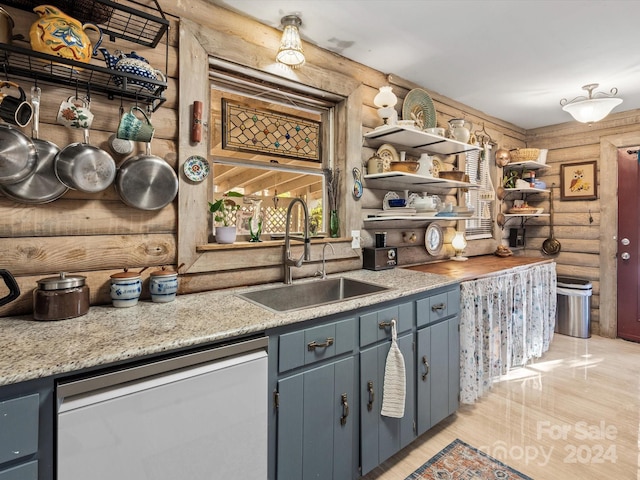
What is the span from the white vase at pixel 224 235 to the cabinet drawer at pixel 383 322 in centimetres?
83

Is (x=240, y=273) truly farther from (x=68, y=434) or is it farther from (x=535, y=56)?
(x=535, y=56)

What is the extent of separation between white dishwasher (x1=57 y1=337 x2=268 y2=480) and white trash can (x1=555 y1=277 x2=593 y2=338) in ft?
12.6

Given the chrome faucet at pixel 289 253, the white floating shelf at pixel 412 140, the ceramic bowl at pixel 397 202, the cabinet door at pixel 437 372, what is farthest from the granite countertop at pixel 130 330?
the white floating shelf at pixel 412 140

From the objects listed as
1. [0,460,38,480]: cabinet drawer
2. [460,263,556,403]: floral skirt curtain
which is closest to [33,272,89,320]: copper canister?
[0,460,38,480]: cabinet drawer

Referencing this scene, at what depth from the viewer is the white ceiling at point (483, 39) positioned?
72.5 inches

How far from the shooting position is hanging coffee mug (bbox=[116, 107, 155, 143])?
139 cm

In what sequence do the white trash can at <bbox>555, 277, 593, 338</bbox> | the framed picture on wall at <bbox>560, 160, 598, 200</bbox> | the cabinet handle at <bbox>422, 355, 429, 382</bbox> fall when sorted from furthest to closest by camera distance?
1. the framed picture on wall at <bbox>560, 160, 598, 200</bbox>
2. the white trash can at <bbox>555, 277, 593, 338</bbox>
3. the cabinet handle at <bbox>422, 355, 429, 382</bbox>

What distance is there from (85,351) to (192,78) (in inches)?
53.1

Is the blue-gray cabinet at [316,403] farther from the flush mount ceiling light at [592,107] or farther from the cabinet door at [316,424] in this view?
the flush mount ceiling light at [592,107]

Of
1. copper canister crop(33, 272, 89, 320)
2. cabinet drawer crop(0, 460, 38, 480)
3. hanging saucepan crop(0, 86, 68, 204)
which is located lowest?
cabinet drawer crop(0, 460, 38, 480)

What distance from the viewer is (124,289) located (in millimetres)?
1407

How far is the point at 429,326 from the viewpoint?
1.95 m

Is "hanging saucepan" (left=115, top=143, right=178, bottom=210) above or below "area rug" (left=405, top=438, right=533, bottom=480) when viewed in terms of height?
above

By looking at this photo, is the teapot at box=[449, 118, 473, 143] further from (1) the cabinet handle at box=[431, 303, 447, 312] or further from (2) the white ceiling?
(1) the cabinet handle at box=[431, 303, 447, 312]
